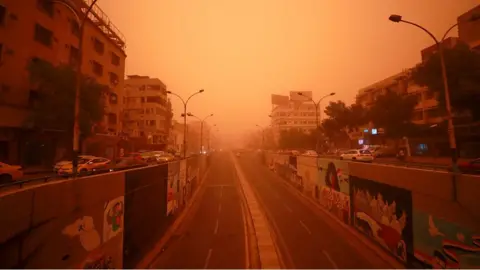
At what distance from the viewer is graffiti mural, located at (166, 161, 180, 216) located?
19438mm

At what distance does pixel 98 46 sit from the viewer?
138 ft

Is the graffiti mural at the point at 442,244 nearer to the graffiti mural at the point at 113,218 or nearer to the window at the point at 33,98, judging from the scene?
the graffiti mural at the point at 113,218

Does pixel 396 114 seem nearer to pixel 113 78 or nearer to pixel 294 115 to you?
pixel 113 78

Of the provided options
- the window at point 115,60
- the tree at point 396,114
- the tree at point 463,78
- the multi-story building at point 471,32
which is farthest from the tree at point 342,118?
the window at point 115,60

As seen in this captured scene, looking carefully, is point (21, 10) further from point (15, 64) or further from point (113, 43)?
point (113, 43)

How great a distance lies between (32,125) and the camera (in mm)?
27141

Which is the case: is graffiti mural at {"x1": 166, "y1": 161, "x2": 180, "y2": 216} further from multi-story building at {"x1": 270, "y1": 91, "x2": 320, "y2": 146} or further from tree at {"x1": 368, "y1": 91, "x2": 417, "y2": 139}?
multi-story building at {"x1": 270, "y1": 91, "x2": 320, "y2": 146}

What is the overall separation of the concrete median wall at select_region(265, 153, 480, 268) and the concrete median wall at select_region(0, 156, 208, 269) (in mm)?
11281

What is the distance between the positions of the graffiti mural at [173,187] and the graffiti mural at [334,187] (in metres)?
12.3

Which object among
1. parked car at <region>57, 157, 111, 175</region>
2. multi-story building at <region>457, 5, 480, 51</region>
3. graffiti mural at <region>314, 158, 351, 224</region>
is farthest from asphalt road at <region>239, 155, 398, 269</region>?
multi-story building at <region>457, 5, 480, 51</region>

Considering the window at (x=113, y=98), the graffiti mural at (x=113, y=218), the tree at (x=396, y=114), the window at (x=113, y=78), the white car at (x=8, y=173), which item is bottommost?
the graffiti mural at (x=113, y=218)

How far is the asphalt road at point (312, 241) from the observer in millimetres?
12779

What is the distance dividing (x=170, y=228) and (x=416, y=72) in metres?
35.9

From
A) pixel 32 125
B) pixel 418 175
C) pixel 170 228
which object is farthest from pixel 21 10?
pixel 418 175
